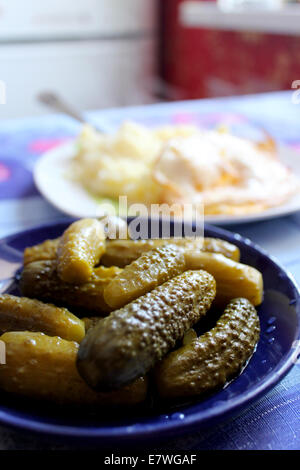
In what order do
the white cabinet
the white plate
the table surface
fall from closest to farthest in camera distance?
the table surface, the white plate, the white cabinet

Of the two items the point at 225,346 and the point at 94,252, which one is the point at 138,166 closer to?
the point at 94,252

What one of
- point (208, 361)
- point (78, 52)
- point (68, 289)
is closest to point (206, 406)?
point (208, 361)

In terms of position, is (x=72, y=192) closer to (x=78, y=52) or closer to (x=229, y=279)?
(x=229, y=279)

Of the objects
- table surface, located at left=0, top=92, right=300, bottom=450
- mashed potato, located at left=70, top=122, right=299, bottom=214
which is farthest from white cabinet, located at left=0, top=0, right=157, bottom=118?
mashed potato, located at left=70, top=122, right=299, bottom=214

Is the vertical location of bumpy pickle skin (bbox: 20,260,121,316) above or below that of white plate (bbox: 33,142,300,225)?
above

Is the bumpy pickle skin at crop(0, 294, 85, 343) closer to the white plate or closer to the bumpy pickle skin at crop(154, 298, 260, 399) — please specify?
the bumpy pickle skin at crop(154, 298, 260, 399)

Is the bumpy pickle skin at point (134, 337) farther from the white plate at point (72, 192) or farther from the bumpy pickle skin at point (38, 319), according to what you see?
the white plate at point (72, 192)

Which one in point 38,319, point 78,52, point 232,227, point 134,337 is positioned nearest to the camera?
point 134,337
